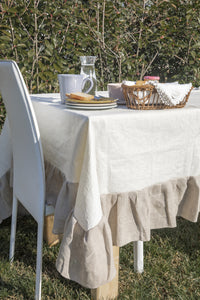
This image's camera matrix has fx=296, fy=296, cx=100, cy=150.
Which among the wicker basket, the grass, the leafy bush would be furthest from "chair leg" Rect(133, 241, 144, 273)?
the leafy bush

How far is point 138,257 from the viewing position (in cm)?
158

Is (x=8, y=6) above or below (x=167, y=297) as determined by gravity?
above

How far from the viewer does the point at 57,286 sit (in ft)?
4.87

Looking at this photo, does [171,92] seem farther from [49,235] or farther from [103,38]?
[103,38]

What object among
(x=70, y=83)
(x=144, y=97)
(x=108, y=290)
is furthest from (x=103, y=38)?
(x=108, y=290)

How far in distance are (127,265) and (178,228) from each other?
57cm

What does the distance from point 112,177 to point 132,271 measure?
0.77 metres

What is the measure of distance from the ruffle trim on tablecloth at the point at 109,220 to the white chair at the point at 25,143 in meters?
0.08

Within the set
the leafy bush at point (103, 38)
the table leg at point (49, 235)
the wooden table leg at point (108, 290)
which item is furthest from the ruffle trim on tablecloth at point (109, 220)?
the leafy bush at point (103, 38)

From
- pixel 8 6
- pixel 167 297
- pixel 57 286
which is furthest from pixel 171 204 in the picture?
pixel 8 6

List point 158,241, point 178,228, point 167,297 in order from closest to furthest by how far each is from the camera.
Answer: point 167,297, point 158,241, point 178,228

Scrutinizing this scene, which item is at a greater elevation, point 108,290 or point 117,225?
point 117,225

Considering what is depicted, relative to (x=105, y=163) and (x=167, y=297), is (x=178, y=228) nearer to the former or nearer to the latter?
(x=167, y=297)

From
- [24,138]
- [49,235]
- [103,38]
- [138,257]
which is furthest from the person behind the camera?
[103,38]
